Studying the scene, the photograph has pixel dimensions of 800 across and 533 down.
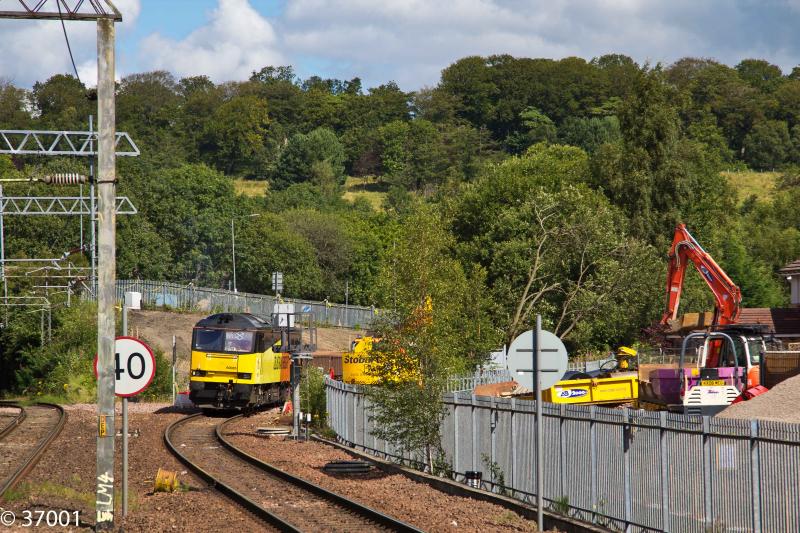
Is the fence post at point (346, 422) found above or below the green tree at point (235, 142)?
below

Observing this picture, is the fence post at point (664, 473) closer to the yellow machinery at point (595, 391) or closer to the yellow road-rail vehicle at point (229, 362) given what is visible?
the yellow machinery at point (595, 391)

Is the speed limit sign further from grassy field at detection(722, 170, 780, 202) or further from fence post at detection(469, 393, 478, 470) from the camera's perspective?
grassy field at detection(722, 170, 780, 202)

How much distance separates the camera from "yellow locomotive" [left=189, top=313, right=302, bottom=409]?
132 ft

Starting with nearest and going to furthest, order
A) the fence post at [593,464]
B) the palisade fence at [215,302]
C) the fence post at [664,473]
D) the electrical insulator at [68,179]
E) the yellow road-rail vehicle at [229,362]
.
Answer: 1. the fence post at [664,473]
2. the fence post at [593,464]
3. the electrical insulator at [68,179]
4. the yellow road-rail vehicle at [229,362]
5. the palisade fence at [215,302]

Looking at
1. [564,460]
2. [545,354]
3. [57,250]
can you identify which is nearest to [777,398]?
[564,460]

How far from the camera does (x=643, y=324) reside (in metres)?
59.6

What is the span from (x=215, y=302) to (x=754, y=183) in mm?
91578

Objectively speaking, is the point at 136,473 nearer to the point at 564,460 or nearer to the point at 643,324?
the point at 564,460

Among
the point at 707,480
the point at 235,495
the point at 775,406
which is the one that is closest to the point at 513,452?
the point at 235,495

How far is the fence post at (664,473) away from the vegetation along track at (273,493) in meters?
3.38

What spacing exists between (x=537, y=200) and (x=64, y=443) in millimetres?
35012

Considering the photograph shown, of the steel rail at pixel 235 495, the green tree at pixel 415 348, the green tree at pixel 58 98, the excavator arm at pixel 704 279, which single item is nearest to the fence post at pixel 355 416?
the green tree at pixel 415 348

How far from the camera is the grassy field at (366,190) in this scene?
155m

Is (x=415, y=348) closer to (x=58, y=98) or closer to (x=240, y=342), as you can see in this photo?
(x=240, y=342)
